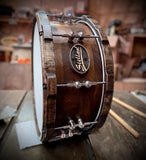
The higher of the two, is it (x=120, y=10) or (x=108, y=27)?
(x=120, y=10)

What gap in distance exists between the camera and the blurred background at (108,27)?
269cm

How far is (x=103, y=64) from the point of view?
2.68ft

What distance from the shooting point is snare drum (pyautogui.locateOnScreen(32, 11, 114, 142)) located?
684 mm

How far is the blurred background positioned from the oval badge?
1.91 m

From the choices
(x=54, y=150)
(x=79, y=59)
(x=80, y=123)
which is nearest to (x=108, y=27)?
(x=79, y=59)

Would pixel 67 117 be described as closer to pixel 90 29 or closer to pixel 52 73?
pixel 52 73

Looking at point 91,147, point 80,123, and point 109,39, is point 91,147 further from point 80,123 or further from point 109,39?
point 109,39

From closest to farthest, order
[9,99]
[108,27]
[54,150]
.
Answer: [54,150] < [9,99] < [108,27]

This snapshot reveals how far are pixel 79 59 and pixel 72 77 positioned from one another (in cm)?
12

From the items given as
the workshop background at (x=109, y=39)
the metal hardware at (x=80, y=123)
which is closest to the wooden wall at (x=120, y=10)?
the workshop background at (x=109, y=39)

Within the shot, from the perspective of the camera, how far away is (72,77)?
75cm

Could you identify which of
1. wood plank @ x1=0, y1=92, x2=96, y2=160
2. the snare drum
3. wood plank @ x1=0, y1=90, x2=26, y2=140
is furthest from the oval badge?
wood plank @ x1=0, y1=90, x2=26, y2=140

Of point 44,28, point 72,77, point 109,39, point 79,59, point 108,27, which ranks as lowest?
point 72,77

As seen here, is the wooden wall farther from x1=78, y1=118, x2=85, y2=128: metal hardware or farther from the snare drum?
x1=78, y1=118, x2=85, y2=128: metal hardware
